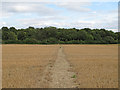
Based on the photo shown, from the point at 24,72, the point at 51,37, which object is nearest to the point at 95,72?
the point at 24,72

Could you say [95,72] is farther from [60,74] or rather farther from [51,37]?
[51,37]

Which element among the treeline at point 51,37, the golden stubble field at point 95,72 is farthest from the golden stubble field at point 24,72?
the treeline at point 51,37

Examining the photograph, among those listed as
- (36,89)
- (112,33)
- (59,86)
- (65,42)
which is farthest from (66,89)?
(112,33)

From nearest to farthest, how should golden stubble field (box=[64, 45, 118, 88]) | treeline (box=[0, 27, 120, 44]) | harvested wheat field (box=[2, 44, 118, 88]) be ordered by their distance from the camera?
harvested wheat field (box=[2, 44, 118, 88]), golden stubble field (box=[64, 45, 118, 88]), treeline (box=[0, 27, 120, 44])

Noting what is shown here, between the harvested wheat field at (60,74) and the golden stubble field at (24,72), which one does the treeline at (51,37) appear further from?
the harvested wheat field at (60,74)

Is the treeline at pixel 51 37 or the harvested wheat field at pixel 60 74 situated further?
the treeline at pixel 51 37

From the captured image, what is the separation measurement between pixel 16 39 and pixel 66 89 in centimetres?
9949

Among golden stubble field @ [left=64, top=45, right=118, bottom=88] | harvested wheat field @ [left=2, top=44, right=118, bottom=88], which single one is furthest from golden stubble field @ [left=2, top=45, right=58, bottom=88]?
golden stubble field @ [left=64, top=45, right=118, bottom=88]

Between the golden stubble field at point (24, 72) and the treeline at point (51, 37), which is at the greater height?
the treeline at point (51, 37)

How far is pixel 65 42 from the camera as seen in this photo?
105938 mm

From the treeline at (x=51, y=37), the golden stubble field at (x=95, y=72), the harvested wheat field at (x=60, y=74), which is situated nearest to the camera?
the harvested wheat field at (x=60, y=74)

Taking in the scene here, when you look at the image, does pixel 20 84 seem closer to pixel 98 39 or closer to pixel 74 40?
pixel 74 40

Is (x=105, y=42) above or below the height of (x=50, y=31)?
below

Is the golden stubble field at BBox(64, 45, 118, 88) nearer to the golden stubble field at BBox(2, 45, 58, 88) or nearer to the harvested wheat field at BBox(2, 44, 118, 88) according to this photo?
the harvested wheat field at BBox(2, 44, 118, 88)
